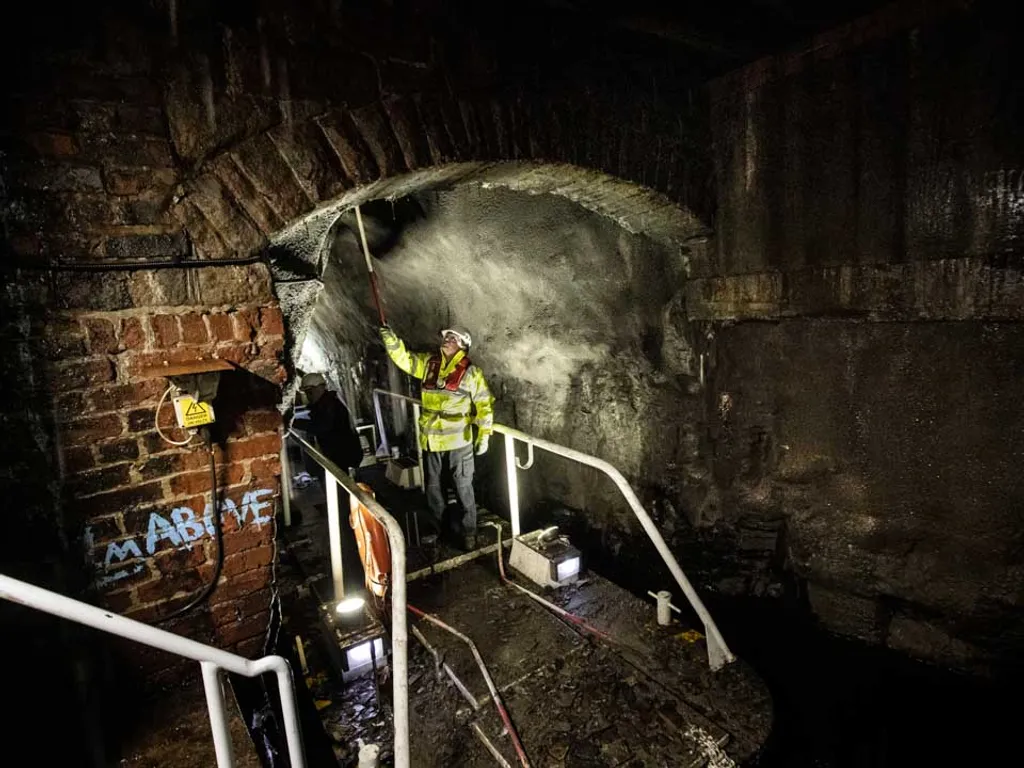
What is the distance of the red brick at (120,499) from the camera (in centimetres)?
223

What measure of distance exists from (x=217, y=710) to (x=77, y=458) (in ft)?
3.86

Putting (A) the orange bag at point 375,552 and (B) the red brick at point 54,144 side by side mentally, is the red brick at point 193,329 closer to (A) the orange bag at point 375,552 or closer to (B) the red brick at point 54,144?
(B) the red brick at point 54,144

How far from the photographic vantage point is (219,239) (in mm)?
2312

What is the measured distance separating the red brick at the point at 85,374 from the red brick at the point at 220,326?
389mm

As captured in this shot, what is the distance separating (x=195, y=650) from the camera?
5.41 feet

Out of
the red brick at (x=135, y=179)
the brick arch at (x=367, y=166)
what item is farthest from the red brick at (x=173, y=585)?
the red brick at (x=135, y=179)

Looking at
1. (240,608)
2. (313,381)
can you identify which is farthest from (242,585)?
(313,381)

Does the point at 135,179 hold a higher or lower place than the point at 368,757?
higher

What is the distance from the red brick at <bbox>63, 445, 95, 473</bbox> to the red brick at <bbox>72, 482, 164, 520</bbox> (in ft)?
0.43

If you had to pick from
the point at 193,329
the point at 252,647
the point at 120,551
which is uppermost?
the point at 193,329

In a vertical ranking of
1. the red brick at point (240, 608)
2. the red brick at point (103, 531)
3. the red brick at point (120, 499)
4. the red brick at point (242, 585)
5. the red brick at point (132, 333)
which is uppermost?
the red brick at point (132, 333)

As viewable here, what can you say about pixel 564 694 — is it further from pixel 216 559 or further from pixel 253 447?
pixel 253 447

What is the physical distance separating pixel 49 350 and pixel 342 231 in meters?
4.28

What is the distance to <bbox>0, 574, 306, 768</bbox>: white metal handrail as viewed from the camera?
1.41 metres
